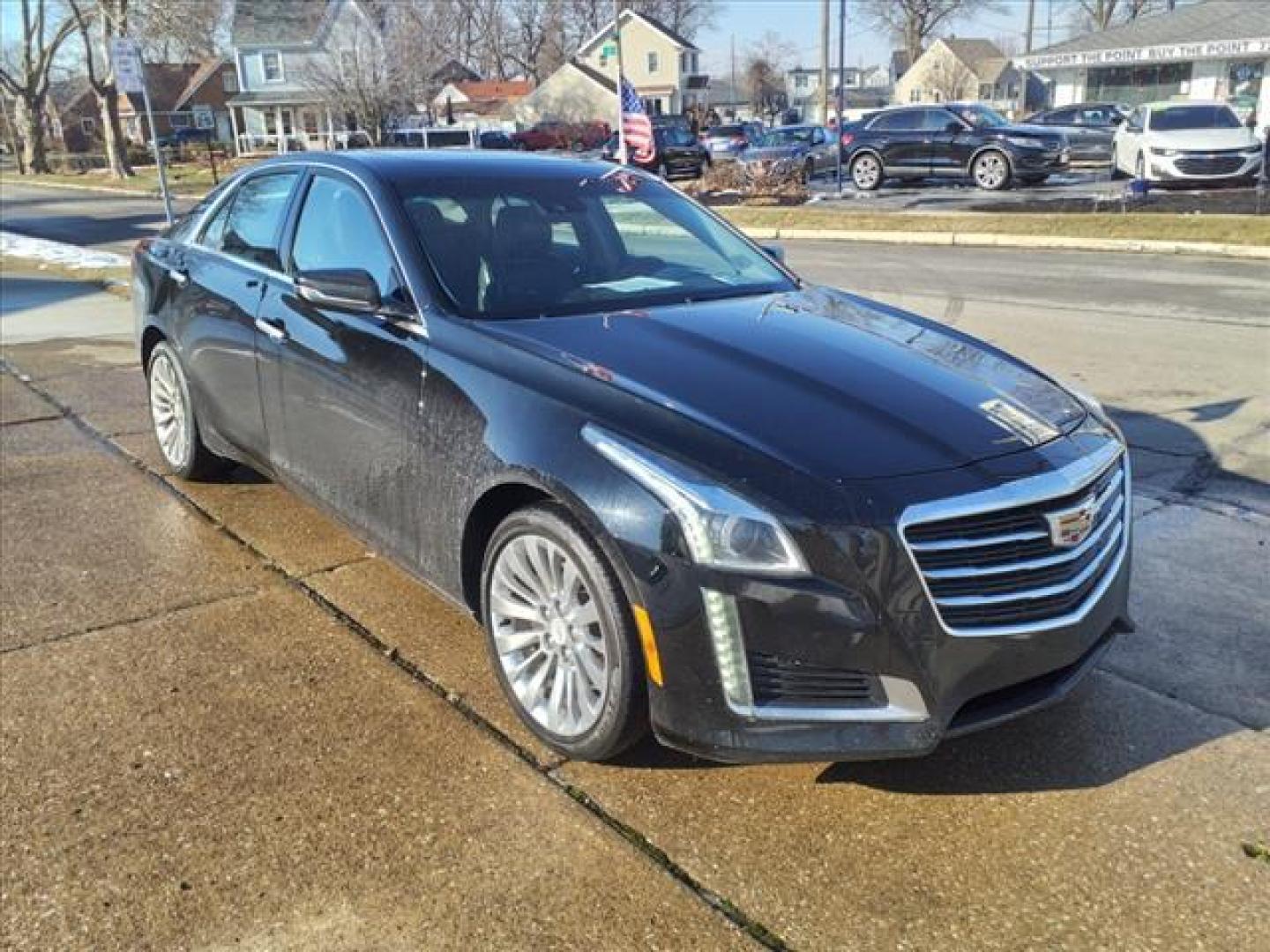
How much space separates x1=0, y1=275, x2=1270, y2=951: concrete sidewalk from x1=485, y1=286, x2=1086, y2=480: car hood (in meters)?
0.92

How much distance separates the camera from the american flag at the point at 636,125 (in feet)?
62.1

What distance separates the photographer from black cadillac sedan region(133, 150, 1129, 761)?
2650 mm

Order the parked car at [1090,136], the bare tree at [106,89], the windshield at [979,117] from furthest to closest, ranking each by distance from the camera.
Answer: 1. the bare tree at [106,89]
2. the parked car at [1090,136]
3. the windshield at [979,117]

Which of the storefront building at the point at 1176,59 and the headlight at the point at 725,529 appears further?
the storefront building at the point at 1176,59

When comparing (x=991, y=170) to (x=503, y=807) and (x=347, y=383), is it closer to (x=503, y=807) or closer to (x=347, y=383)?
(x=347, y=383)

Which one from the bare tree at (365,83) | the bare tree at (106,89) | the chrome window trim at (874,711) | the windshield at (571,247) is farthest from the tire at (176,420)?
the bare tree at (106,89)

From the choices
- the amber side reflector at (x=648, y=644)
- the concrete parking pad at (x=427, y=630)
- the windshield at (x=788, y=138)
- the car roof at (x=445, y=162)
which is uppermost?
the windshield at (x=788, y=138)

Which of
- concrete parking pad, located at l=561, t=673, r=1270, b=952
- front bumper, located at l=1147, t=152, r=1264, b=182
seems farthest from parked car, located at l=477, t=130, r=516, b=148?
concrete parking pad, located at l=561, t=673, r=1270, b=952

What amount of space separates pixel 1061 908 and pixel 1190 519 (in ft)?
9.99

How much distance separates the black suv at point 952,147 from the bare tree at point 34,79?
41.2m

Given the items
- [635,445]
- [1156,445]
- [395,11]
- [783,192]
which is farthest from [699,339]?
[395,11]

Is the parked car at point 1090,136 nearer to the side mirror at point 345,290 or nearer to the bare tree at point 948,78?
the side mirror at point 345,290

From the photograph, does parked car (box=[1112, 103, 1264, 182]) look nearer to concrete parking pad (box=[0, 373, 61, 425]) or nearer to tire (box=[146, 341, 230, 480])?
concrete parking pad (box=[0, 373, 61, 425])

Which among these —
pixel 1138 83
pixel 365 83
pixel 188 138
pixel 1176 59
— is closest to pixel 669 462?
pixel 365 83
